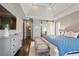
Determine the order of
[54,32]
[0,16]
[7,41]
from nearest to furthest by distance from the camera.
Result: 1. [7,41]
2. [0,16]
3. [54,32]

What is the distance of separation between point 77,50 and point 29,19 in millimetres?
8371

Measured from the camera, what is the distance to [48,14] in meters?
10.5

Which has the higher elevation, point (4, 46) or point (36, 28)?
point (36, 28)

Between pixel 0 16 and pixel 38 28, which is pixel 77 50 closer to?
pixel 0 16

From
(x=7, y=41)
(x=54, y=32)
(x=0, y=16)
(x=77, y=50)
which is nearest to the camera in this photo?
(x=7, y=41)

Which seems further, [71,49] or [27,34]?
[27,34]

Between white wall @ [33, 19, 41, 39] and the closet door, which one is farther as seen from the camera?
white wall @ [33, 19, 41, 39]

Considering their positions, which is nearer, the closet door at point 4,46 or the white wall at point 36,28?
the closet door at point 4,46

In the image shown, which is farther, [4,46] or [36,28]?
[36,28]

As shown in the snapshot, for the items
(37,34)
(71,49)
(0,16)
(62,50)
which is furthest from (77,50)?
(37,34)

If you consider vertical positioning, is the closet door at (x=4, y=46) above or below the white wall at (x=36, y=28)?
below

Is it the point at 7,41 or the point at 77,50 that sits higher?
the point at 7,41

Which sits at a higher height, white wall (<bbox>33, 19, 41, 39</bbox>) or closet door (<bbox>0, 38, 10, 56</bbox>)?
white wall (<bbox>33, 19, 41, 39</bbox>)

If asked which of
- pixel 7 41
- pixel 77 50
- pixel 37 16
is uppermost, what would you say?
pixel 37 16
